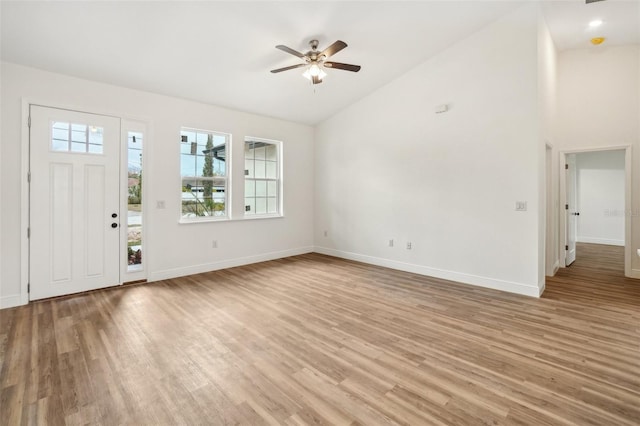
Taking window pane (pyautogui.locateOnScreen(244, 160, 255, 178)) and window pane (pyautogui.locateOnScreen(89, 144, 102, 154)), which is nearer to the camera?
window pane (pyautogui.locateOnScreen(89, 144, 102, 154))

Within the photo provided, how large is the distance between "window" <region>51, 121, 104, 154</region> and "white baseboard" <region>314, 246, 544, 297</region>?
4.55 meters

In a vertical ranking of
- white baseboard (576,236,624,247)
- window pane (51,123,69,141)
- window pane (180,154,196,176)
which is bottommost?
white baseboard (576,236,624,247)

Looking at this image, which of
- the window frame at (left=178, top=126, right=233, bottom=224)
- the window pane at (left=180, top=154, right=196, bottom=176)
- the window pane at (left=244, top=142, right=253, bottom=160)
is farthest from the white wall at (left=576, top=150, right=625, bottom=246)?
the window pane at (left=180, top=154, right=196, bottom=176)

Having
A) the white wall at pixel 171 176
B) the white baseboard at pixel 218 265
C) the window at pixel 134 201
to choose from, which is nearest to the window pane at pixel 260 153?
the white wall at pixel 171 176

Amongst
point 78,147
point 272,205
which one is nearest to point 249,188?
point 272,205

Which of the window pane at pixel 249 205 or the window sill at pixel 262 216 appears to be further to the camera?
the window pane at pixel 249 205

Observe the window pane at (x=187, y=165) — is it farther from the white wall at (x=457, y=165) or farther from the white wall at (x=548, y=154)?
the white wall at (x=548, y=154)

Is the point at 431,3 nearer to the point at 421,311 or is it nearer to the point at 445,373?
the point at 421,311

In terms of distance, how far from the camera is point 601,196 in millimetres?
7395

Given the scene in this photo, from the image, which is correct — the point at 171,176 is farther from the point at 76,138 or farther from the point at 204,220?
the point at 76,138

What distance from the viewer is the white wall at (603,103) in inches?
178

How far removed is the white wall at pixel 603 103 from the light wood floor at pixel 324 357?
2.23 meters

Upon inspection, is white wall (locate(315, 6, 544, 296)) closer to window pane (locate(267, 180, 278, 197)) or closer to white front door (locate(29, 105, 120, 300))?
window pane (locate(267, 180, 278, 197))

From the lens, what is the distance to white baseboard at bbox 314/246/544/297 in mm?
3848
